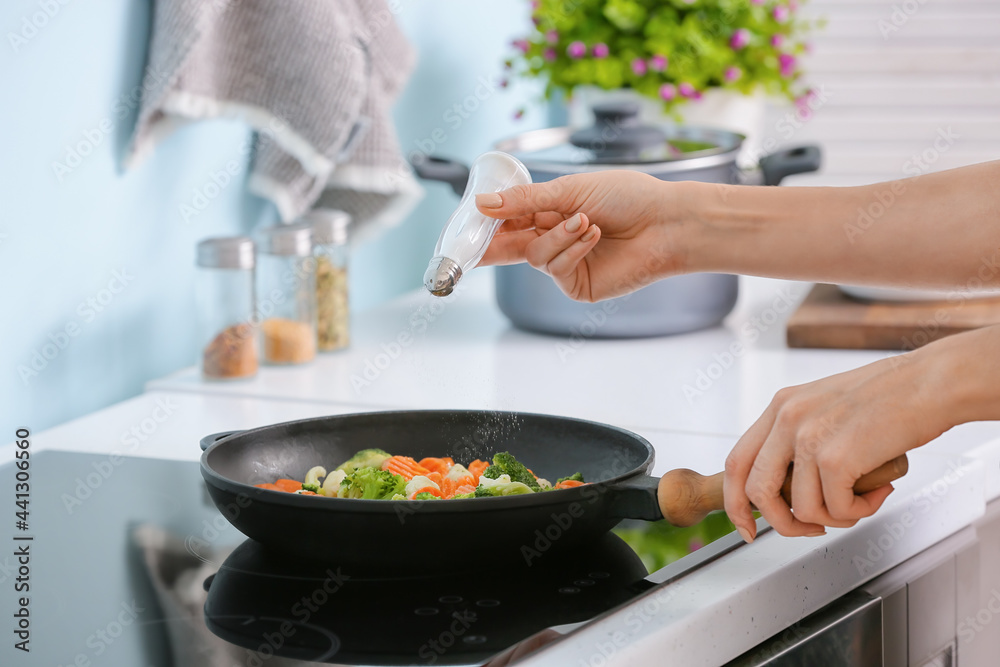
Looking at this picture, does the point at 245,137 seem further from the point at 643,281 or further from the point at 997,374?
the point at 997,374

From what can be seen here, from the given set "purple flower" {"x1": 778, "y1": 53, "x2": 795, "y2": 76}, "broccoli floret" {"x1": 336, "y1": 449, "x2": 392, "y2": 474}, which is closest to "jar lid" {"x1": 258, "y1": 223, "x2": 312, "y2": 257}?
"broccoli floret" {"x1": 336, "y1": 449, "x2": 392, "y2": 474}

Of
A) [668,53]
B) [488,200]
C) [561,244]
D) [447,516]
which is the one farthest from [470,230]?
Result: [668,53]

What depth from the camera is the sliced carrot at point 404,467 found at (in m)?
0.85

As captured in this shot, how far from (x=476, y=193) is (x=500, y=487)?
260 mm

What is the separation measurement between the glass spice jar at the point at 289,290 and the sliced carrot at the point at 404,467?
1.81 ft

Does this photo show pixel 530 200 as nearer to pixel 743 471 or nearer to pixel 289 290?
pixel 743 471

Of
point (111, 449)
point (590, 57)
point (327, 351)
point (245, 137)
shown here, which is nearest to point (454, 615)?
point (111, 449)

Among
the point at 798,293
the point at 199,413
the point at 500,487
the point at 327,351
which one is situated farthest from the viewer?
the point at 798,293

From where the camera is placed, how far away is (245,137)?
147 cm

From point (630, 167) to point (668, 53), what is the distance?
512mm

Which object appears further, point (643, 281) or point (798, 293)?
point (798, 293)

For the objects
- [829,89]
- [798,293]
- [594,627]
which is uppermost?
[829,89]

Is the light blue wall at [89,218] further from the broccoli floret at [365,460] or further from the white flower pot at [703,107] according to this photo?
the white flower pot at [703,107]

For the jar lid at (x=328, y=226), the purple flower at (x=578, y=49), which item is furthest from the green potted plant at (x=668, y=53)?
the jar lid at (x=328, y=226)
